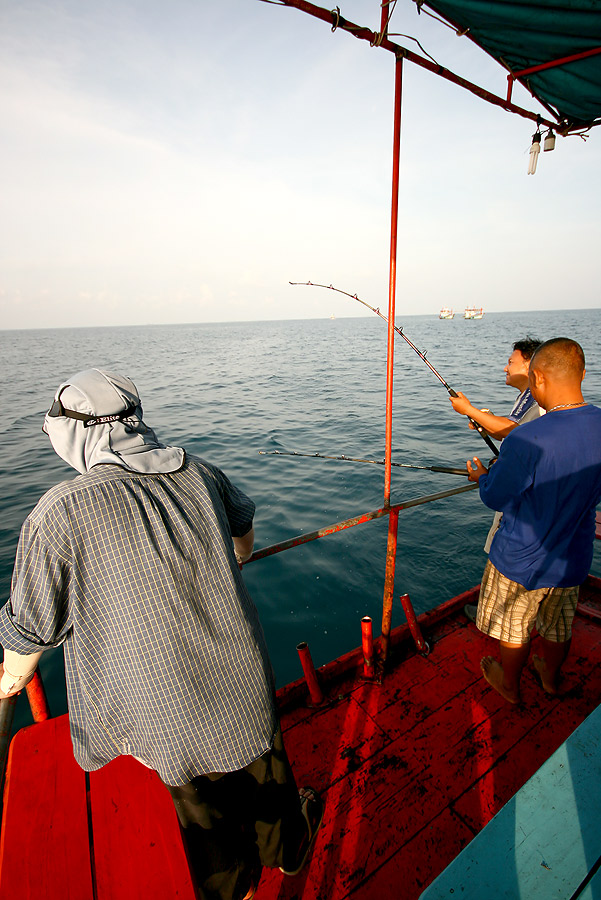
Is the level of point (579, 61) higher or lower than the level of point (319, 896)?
higher

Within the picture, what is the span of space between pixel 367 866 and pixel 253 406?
16.2 m

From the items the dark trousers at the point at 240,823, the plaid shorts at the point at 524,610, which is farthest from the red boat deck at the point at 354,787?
the plaid shorts at the point at 524,610

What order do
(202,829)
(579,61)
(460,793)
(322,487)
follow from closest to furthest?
(202,829) → (460,793) → (579,61) → (322,487)

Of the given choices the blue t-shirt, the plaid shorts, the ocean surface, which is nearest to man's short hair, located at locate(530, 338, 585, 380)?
the blue t-shirt

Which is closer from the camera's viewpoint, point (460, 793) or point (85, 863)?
point (85, 863)

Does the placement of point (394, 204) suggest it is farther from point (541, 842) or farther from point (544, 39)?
point (541, 842)

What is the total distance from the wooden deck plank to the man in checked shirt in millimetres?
747

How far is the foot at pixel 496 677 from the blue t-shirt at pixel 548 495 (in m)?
0.82

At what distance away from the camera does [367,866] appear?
1915 mm

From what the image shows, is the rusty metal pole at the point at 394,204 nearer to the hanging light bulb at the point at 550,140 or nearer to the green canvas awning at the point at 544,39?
the green canvas awning at the point at 544,39

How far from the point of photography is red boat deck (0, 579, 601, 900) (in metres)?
1.76

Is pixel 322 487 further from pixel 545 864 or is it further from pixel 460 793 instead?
pixel 545 864

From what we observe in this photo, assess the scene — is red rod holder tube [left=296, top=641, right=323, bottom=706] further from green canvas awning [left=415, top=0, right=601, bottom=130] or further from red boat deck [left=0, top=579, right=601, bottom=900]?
green canvas awning [left=415, top=0, right=601, bottom=130]

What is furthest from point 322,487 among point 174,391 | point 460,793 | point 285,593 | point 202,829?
point 174,391
